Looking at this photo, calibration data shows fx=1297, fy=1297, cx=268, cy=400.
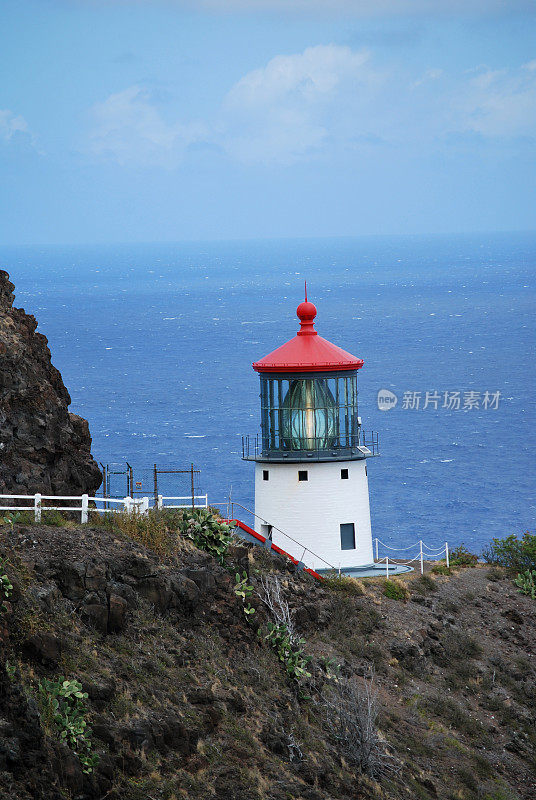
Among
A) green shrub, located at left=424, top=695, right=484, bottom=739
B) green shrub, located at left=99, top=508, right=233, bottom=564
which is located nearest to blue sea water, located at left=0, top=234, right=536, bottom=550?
green shrub, located at left=99, top=508, right=233, bottom=564

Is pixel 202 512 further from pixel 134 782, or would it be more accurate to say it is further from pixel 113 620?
pixel 134 782

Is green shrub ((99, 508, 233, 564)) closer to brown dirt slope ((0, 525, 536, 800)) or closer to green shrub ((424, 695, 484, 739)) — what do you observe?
brown dirt slope ((0, 525, 536, 800))

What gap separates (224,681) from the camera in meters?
20.2

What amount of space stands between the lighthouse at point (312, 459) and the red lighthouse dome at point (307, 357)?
2 cm

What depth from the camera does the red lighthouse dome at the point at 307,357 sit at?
30.5 m

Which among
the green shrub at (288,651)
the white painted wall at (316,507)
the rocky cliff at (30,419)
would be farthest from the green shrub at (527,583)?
the rocky cliff at (30,419)

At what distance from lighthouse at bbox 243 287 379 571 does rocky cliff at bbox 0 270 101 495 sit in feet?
18.6

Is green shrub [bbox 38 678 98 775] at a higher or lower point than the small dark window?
lower

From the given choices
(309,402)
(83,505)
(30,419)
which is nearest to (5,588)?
(83,505)

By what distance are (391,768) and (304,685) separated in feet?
6.78

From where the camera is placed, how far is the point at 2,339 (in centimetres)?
2483

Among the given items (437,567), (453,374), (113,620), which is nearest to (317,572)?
(437,567)
